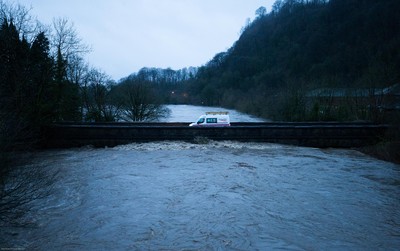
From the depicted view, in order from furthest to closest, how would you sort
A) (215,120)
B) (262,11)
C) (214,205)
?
(262,11) < (215,120) < (214,205)

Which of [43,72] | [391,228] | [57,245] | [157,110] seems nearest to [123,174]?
[57,245]

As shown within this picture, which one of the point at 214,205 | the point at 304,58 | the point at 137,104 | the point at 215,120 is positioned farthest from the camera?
the point at 304,58

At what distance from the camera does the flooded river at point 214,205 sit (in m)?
6.14

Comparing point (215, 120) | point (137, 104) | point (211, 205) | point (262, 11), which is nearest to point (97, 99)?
point (137, 104)

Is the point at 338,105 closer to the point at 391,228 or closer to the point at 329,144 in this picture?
the point at 329,144

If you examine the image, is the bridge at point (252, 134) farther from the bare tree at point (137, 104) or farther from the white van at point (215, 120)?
the bare tree at point (137, 104)

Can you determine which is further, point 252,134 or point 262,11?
point 262,11

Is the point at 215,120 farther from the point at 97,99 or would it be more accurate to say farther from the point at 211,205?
the point at 97,99

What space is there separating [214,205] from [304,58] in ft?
256

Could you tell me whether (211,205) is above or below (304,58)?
below

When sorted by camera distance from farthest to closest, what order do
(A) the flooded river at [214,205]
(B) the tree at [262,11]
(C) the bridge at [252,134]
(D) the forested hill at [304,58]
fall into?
(B) the tree at [262,11] → (D) the forested hill at [304,58] → (C) the bridge at [252,134] → (A) the flooded river at [214,205]

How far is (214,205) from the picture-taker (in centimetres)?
817

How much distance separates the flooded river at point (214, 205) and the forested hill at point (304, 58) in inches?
732

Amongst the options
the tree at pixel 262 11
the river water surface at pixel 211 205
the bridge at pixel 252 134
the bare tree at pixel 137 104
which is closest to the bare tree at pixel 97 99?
the bare tree at pixel 137 104
